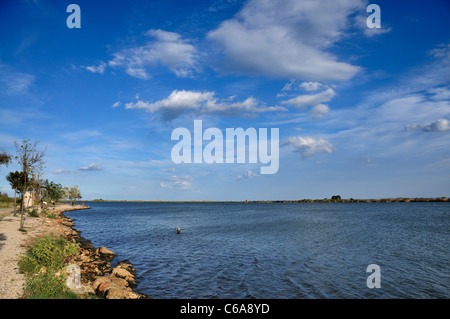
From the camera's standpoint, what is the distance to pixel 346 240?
38250mm

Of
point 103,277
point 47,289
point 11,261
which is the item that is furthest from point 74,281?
point 11,261

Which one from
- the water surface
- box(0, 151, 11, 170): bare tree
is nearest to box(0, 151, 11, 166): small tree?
box(0, 151, 11, 170): bare tree

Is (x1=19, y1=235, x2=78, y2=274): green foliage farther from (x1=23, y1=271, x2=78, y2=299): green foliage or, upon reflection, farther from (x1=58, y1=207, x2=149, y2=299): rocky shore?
(x1=23, y1=271, x2=78, y2=299): green foliage

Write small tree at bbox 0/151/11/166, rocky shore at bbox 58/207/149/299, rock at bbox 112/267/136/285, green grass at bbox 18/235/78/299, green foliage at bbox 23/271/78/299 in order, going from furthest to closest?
small tree at bbox 0/151/11/166
rock at bbox 112/267/136/285
rocky shore at bbox 58/207/149/299
green grass at bbox 18/235/78/299
green foliage at bbox 23/271/78/299

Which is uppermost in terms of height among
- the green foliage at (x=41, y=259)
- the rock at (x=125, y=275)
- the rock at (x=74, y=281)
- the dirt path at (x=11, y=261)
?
the green foliage at (x=41, y=259)

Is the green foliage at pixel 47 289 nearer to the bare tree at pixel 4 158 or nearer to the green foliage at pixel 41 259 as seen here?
the green foliage at pixel 41 259

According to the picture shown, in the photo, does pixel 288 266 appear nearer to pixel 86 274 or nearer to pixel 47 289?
pixel 86 274

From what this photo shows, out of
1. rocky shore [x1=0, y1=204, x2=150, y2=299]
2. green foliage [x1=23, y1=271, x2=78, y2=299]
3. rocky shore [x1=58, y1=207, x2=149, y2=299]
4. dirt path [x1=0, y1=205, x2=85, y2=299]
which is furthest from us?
rocky shore [x1=58, y1=207, x2=149, y2=299]

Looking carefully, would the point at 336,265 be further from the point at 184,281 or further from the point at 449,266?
the point at 184,281

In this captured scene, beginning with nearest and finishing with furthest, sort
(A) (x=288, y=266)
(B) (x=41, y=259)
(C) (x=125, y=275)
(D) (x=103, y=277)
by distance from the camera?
1. (B) (x=41, y=259)
2. (D) (x=103, y=277)
3. (C) (x=125, y=275)
4. (A) (x=288, y=266)

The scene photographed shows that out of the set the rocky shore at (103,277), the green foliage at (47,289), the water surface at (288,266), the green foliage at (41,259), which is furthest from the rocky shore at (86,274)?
the water surface at (288,266)

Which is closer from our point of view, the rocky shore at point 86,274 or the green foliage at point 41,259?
the rocky shore at point 86,274
